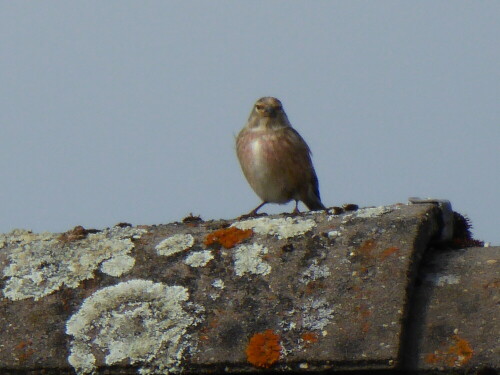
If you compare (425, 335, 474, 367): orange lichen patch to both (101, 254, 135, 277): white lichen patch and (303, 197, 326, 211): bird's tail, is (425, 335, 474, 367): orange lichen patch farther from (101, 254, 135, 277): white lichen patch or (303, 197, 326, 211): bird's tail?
(303, 197, 326, 211): bird's tail

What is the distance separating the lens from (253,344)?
3086 mm

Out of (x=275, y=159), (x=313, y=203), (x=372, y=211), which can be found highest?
(x=372, y=211)

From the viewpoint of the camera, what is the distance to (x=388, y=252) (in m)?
3.33

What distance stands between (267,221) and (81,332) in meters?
0.88

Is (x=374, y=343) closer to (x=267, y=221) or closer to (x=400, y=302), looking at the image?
(x=400, y=302)

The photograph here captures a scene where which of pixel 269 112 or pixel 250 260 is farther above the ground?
pixel 269 112

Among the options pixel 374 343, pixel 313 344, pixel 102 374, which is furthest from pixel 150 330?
pixel 374 343

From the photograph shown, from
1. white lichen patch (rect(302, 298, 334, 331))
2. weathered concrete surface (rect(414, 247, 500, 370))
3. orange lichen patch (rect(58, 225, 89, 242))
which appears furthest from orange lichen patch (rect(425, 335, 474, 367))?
orange lichen patch (rect(58, 225, 89, 242))

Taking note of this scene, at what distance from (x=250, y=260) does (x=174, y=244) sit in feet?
1.18

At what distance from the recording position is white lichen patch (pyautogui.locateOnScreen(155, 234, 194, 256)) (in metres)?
3.64

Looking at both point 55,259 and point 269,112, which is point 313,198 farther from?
point 55,259

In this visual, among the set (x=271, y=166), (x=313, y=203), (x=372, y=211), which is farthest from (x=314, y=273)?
(x=313, y=203)

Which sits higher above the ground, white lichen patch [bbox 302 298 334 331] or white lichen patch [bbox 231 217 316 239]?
white lichen patch [bbox 231 217 316 239]

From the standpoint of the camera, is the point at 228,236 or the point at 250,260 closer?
the point at 250,260
